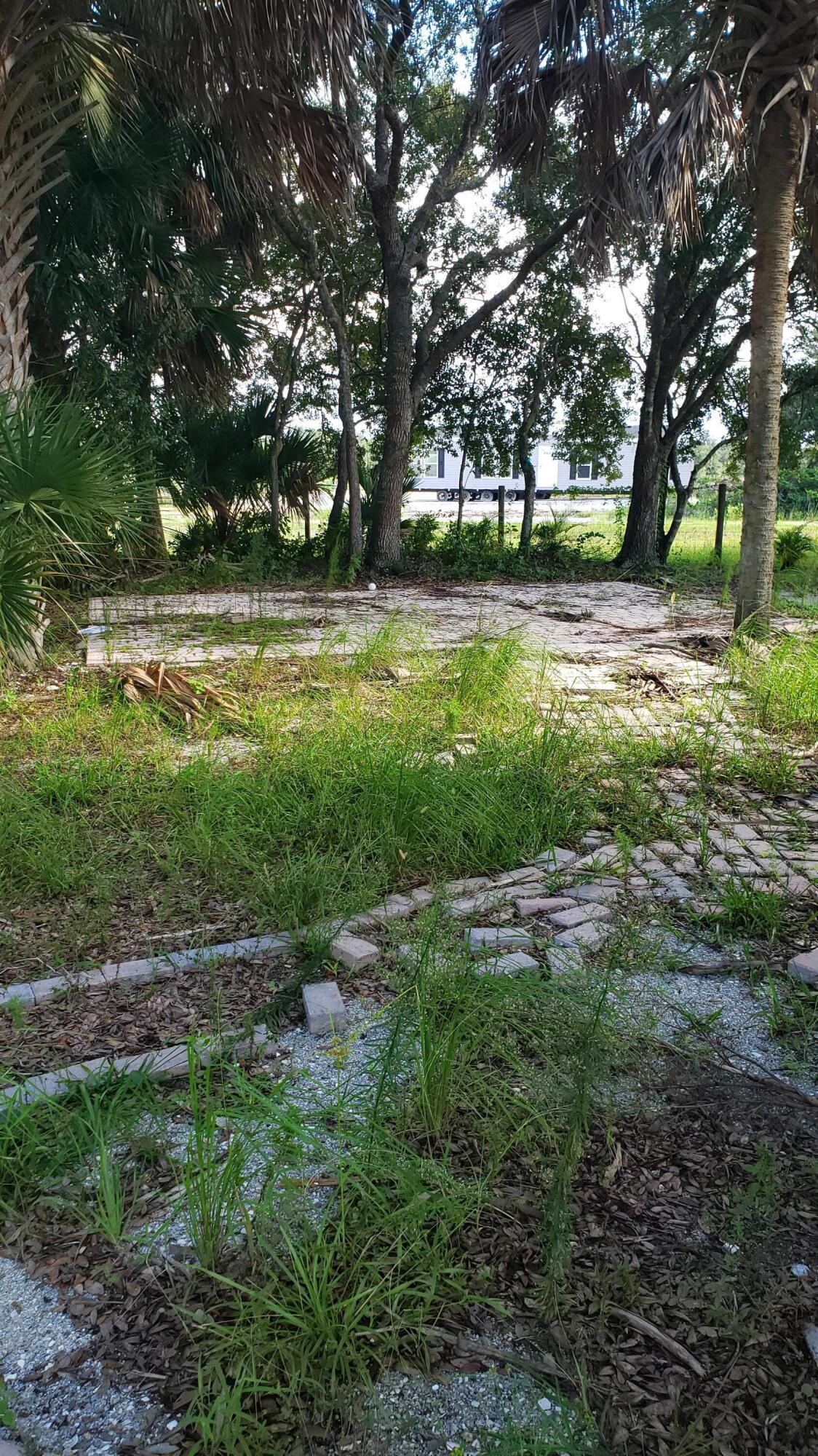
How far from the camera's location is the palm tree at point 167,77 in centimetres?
534

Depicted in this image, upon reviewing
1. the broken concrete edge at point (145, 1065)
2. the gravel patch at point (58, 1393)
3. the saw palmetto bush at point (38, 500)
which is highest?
the saw palmetto bush at point (38, 500)

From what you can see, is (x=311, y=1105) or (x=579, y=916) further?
(x=579, y=916)

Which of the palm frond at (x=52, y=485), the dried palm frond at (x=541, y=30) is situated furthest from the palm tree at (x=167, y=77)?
the dried palm frond at (x=541, y=30)

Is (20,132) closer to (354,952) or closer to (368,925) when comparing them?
(368,925)

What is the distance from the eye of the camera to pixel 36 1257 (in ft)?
4.99

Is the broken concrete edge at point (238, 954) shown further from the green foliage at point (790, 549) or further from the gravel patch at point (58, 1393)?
the green foliage at point (790, 549)

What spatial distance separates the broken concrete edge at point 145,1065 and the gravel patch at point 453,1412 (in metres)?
0.72

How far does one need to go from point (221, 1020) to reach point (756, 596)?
509 cm

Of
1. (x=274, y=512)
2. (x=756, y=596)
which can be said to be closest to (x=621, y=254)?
(x=274, y=512)

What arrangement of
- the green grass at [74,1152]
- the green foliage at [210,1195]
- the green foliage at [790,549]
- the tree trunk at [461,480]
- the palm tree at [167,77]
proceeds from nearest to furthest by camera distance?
the green foliage at [210,1195]
the green grass at [74,1152]
the palm tree at [167,77]
the green foliage at [790,549]
the tree trunk at [461,480]

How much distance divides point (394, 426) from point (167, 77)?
5.21m

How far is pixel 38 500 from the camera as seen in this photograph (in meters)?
4.19

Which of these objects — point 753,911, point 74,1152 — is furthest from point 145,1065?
point 753,911

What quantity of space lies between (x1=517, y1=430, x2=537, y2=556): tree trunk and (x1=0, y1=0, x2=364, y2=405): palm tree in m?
6.75
